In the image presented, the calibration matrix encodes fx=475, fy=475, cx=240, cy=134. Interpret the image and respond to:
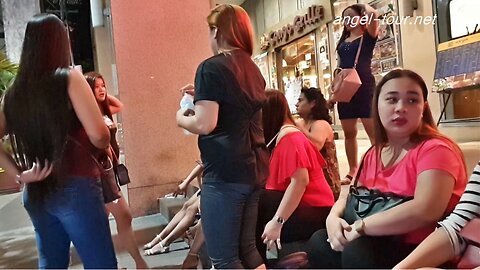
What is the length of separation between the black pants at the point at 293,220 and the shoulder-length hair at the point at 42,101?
103 cm

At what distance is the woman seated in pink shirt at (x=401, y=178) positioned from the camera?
4.92 ft

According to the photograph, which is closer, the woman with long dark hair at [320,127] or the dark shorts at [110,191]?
the dark shorts at [110,191]

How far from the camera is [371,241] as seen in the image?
5.36 feet

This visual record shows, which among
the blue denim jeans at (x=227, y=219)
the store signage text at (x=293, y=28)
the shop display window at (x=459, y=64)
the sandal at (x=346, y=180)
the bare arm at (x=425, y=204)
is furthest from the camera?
the store signage text at (x=293, y=28)

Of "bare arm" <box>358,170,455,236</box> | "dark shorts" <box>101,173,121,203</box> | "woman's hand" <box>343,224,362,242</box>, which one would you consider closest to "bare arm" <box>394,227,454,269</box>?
Answer: "bare arm" <box>358,170,455,236</box>

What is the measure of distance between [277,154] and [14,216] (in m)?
2.78

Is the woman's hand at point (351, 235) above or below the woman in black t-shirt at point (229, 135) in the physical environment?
below

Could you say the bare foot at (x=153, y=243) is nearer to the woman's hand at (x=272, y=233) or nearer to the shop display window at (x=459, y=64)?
the woman's hand at (x=272, y=233)

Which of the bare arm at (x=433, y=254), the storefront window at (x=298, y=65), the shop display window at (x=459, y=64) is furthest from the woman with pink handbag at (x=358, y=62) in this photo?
the storefront window at (x=298, y=65)

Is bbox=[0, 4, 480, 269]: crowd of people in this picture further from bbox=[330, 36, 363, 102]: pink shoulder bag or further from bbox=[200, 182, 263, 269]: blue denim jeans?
bbox=[330, 36, 363, 102]: pink shoulder bag

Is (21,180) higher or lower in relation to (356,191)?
higher

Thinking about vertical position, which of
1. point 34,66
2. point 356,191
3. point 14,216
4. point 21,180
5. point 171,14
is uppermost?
point 171,14

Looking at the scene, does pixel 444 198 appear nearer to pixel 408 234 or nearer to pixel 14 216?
pixel 408 234

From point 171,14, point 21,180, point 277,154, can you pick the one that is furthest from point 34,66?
point 171,14
